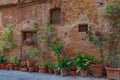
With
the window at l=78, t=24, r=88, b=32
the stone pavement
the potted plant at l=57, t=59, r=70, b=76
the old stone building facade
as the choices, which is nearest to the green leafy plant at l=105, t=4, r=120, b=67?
the old stone building facade

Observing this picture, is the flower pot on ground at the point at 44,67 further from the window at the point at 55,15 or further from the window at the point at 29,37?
Answer: the window at the point at 55,15

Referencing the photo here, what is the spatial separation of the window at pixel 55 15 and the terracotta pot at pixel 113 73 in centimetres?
289

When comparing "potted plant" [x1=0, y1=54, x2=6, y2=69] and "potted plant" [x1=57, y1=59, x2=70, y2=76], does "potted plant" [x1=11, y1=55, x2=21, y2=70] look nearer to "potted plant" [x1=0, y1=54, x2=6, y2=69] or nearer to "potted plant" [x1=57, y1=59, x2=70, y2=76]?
"potted plant" [x1=0, y1=54, x2=6, y2=69]

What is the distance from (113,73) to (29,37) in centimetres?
401

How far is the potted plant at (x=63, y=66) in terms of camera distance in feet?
24.6

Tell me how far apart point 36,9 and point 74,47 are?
2.36 m

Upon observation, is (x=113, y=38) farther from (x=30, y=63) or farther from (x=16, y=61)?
(x=16, y=61)

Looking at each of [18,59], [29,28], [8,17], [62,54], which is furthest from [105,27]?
[8,17]

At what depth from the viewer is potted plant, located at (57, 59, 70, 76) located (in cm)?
749

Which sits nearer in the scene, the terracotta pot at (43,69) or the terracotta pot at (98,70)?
the terracotta pot at (98,70)

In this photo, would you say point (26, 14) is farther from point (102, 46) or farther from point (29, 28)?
point (102, 46)

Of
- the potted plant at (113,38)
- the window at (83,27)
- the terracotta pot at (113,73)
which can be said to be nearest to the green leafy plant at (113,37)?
the potted plant at (113,38)

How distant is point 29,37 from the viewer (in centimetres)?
897

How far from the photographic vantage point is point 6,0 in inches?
376
